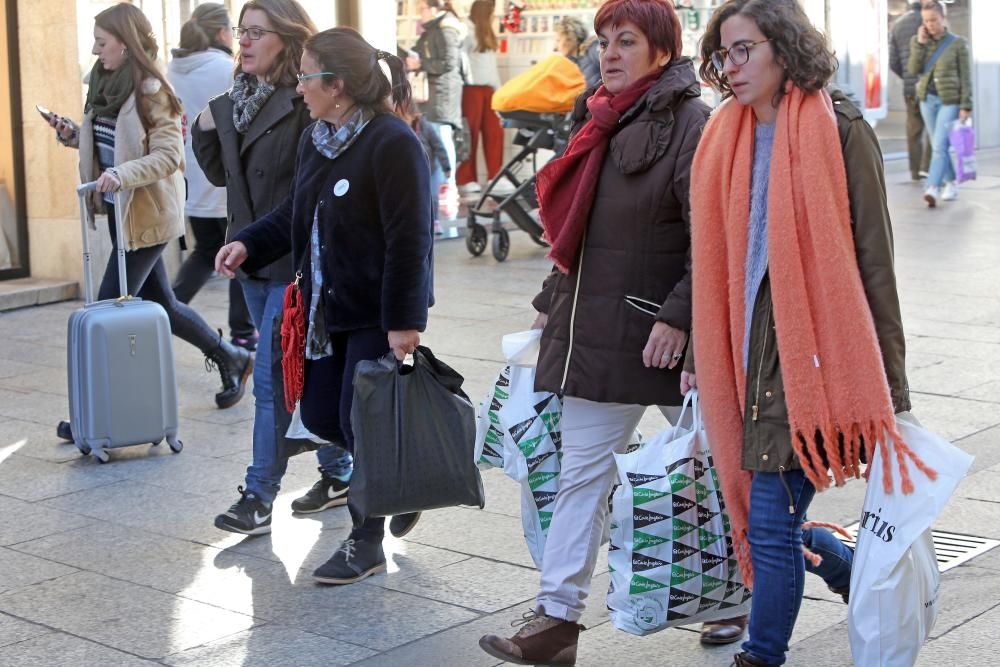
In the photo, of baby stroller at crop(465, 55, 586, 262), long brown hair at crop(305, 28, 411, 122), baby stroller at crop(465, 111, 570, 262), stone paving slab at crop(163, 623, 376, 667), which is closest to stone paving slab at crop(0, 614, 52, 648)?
stone paving slab at crop(163, 623, 376, 667)

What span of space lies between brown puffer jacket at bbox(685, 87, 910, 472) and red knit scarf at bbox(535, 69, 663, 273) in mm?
545

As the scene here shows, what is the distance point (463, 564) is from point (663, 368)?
4.41ft

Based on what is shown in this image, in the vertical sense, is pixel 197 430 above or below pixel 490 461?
below

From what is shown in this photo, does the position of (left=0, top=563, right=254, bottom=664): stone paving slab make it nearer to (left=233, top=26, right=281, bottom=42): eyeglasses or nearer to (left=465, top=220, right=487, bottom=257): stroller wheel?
(left=233, top=26, right=281, bottom=42): eyeglasses

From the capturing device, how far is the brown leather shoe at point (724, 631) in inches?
165

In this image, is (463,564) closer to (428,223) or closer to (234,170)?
(428,223)

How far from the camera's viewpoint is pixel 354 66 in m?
4.65

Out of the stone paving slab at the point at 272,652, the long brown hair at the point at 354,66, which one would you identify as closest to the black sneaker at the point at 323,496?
the stone paving slab at the point at 272,652

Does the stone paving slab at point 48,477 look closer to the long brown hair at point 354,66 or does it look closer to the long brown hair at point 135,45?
the long brown hair at point 135,45

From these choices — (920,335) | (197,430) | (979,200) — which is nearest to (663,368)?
(197,430)

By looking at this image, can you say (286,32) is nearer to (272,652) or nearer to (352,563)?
(352,563)

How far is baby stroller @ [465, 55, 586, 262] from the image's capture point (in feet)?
37.6

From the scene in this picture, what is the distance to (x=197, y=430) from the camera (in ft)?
22.4

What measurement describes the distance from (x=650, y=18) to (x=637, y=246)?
56cm
